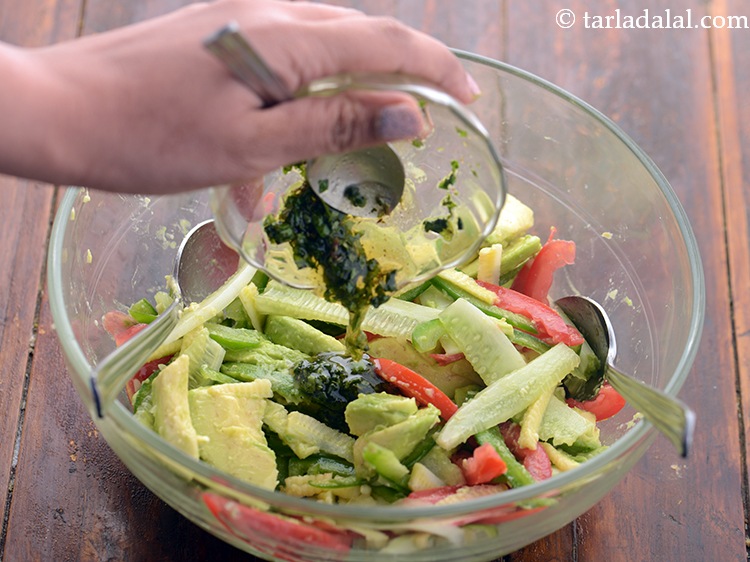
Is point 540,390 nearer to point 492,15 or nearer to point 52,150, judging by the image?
point 52,150

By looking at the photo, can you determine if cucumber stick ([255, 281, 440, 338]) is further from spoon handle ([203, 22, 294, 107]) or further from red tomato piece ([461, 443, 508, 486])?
spoon handle ([203, 22, 294, 107])

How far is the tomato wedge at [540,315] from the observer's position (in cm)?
219

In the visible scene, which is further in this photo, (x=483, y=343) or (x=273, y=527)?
(x=483, y=343)

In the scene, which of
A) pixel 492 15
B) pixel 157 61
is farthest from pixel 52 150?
pixel 492 15

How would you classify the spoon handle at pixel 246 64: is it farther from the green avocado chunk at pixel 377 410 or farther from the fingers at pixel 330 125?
the green avocado chunk at pixel 377 410

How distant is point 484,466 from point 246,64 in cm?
99

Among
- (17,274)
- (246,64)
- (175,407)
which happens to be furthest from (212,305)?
(246,64)

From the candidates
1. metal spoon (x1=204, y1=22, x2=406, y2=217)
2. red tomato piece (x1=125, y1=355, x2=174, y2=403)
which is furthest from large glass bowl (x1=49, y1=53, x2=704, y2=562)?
metal spoon (x1=204, y1=22, x2=406, y2=217)

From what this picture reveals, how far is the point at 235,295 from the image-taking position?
2.22 metres

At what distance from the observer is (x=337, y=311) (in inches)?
87.0

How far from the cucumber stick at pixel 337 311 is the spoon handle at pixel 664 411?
495 millimetres

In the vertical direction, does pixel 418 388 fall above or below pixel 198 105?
below

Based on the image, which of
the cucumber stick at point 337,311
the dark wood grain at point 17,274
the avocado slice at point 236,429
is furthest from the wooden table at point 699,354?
the cucumber stick at point 337,311

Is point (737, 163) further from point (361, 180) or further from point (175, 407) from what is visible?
point (175, 407)
